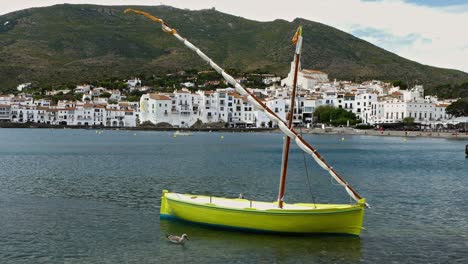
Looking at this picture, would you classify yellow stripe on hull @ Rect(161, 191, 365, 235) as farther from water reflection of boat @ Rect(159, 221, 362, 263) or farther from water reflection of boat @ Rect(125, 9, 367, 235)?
water reflection of boat @ Rect(159, 221, 362, 263)

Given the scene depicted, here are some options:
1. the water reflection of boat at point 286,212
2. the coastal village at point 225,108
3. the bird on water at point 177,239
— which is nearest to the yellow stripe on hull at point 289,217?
the water reflection of boat at point 286,212

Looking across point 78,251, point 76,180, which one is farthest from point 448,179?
point 78,251

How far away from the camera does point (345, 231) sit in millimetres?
21500

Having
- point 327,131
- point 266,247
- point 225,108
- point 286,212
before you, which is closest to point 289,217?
point 286,212

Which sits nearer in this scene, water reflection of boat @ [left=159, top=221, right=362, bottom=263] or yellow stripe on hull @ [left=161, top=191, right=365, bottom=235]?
water reflection of boat @ [left=159, top=221, right=362, bottom=263]

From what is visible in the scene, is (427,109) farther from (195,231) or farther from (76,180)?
(195,231)

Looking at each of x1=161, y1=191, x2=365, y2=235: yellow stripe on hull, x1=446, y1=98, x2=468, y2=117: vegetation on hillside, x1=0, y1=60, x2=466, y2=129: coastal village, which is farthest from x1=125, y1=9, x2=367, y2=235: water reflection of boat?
x1=446, y1=98, x2=468, y2=117: vegetation on hillside

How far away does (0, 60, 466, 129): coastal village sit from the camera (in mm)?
152625

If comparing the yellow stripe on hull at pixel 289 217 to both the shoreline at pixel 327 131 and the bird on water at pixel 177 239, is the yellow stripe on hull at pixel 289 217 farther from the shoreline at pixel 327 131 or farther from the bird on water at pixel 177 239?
the shoreline at pixel 327 131

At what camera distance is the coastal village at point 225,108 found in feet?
501

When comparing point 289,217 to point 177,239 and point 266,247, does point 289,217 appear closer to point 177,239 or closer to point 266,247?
point 266,247

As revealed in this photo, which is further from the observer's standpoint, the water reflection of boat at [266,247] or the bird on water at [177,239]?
→ the bird on water at [177,239]

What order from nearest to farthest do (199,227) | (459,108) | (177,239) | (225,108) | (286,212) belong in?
(177,239), (286,212), (199,227), (459,108), (225,108)

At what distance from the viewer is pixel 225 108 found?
168 m
